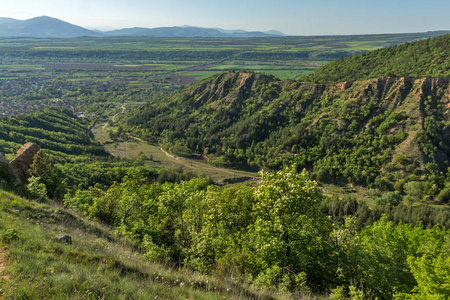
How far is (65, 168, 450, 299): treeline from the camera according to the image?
15722 mm

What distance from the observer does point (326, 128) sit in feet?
286

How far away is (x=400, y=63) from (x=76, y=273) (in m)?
135

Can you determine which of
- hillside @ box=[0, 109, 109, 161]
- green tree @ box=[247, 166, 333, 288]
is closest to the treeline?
green tree @ box=[247, 166, 333, 288]

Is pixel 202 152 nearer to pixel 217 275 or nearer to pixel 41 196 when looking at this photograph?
pixel 41 196

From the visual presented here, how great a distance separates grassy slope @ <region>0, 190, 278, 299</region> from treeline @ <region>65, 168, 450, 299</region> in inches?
136

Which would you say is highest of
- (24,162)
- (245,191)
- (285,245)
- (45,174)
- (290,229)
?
(24,162)

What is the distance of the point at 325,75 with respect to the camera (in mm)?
123438

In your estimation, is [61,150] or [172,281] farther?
[61,150]

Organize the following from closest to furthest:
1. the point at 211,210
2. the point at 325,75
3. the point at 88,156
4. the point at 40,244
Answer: the point at 40,244 < the point at 211,210 < the point at 88,156 < the point at 325,75

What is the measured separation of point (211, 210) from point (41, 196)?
48.7 feet

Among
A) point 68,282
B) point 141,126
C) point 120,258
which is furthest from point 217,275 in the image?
point 141,126

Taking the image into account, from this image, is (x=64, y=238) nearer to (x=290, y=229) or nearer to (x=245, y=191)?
(x=290, y=229)

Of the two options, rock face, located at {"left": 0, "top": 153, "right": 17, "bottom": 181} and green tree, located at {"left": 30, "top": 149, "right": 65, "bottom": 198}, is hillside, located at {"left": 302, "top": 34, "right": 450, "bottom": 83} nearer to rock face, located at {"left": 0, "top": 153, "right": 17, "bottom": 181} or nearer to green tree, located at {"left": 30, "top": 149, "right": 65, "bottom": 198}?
green tree, located at {"left": 30, "top": 149, "right": 65, "bottom": 198}

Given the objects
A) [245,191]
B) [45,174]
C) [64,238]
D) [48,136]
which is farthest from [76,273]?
[48,136]
